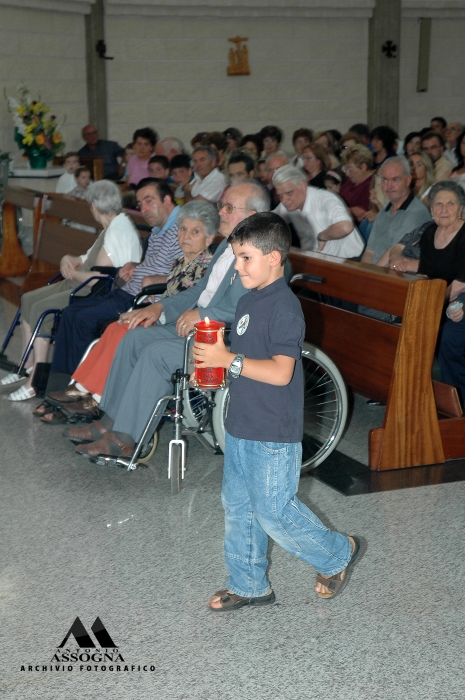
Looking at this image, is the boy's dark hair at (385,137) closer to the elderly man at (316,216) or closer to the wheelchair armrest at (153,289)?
the elderly man at (316,216)

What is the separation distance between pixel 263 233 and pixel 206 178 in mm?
4521

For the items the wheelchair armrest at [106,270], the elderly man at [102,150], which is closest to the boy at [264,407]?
the wheelchair armrest at [106,270]

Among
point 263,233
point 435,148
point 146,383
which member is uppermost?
point 435,148

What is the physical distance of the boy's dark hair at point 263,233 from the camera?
216cm

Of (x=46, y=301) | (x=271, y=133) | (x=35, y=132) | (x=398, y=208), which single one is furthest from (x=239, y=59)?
(x=46, y=301)

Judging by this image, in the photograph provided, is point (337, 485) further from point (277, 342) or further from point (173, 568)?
point (277, 342)

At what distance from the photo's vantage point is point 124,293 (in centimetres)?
409

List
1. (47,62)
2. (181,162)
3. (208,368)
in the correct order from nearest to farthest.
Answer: (208,368)
(181,162)
(47,62)

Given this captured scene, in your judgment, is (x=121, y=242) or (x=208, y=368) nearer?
(x=208, y=368)

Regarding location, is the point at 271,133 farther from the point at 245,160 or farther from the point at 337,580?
the point at 337,580

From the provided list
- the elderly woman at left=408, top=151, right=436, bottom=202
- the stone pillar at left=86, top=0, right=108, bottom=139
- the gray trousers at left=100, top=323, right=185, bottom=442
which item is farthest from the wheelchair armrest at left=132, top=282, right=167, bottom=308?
the stone pillar at left=86, top=0, right=108, bottom=139

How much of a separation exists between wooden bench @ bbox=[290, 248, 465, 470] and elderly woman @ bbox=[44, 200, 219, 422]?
1.65 ft

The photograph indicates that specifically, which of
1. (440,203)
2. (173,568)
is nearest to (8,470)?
(173,568)

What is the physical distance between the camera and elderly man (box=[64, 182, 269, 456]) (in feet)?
10.7
